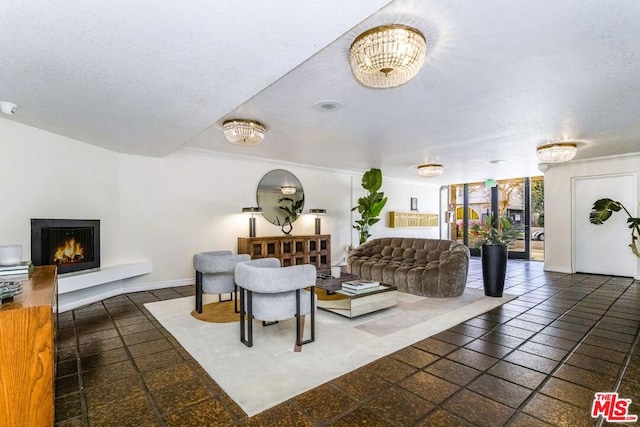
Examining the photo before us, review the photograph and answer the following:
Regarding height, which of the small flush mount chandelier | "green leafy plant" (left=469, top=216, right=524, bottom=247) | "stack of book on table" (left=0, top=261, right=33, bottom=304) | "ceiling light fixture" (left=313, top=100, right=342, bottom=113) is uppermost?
"ceiling light fixture" (left=313, top=100, right=342, bottom=113)

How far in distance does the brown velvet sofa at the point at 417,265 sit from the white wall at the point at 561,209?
3.70 metres

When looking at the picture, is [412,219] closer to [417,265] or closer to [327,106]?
[417,265]

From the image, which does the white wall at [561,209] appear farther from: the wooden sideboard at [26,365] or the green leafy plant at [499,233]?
the wooden sideboard at [26,365]

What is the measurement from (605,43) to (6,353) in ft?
13.5

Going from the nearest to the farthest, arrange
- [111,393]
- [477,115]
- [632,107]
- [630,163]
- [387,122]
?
[111,393] < [632,107] < [477,115] < [387,122] < [630,163]

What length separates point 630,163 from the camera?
621 centimetres

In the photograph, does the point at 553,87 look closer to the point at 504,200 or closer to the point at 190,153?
the point at 190,153

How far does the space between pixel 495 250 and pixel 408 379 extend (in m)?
3.30

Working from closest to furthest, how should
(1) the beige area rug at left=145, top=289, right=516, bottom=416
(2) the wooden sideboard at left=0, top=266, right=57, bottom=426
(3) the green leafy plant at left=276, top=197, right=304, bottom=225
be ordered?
(2) the wooden sideboard at left=0, top=266, right=57, bottom=426
(1) the beige area rug at left=145, top=289, right=516, bottom=416
(3) the green leafy plant at left=276, top=197, right=304, bottom=225

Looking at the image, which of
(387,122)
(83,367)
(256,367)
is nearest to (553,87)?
(387,122)

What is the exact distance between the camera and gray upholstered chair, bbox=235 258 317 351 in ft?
8.77

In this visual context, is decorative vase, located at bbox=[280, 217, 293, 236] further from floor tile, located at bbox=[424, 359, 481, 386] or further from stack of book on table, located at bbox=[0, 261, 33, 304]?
floor tile, located at bbox=[424, 359, 481, 386]

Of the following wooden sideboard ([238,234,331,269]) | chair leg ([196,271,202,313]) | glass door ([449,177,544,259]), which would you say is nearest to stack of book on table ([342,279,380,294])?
chair leg ([196,271,202,313])

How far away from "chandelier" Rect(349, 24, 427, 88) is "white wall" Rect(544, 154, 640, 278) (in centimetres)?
684
